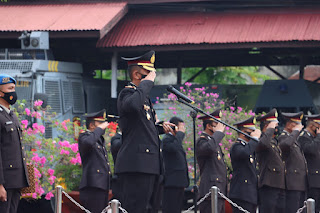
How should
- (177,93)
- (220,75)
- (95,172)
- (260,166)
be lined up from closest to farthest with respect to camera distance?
1. (177,93)
2. (95,172)
3. (260,166)
4. (220,75)

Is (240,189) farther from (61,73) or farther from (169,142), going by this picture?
(61,73)

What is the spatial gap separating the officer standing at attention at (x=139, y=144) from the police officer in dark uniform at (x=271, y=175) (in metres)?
3.54

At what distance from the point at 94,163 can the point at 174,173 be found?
243cm

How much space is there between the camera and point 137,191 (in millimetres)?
→ 7926

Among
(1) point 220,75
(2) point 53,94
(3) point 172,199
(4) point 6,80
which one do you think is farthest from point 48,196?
(1) point 220,75

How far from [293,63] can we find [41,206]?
33.7 feet

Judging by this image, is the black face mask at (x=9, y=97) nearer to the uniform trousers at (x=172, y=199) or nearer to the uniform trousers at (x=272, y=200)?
the uniform trousers at (x=272, y=200)

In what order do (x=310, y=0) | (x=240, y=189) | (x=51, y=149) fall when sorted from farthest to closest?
(x=310, y=0), (x=51, y=149), (x=240, y=189)

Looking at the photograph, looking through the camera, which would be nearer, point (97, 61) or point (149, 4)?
point (149, 4)

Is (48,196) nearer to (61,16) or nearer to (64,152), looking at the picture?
(64,152)

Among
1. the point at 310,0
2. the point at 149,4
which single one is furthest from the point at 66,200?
the point at 310,0

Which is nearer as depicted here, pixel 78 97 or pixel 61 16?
pixel 78 97

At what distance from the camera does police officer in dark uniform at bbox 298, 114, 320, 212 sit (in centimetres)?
1245

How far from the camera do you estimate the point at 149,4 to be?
1888 cm
